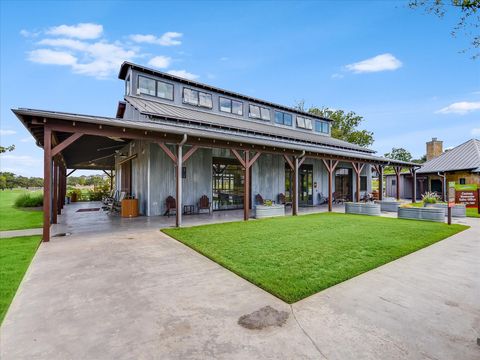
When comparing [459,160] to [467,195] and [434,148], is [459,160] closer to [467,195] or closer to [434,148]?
[434,148]

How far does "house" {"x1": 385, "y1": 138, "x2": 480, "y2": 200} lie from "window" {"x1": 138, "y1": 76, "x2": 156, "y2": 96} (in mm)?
24369

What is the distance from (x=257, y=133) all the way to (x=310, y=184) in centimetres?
553

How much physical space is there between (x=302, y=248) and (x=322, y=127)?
1983 cm

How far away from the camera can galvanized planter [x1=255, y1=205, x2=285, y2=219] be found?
1093cm

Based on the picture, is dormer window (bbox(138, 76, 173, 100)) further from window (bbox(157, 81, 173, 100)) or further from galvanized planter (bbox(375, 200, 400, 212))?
galvanized planter (bbox(375, 200, 400, 212))

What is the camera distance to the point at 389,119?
3700 centimetres

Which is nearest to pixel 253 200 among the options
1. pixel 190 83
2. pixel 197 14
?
pixel 190 83

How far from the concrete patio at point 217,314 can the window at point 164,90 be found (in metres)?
11.0

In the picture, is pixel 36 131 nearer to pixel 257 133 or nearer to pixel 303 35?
pixel 257 133

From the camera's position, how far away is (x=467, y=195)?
14.2m

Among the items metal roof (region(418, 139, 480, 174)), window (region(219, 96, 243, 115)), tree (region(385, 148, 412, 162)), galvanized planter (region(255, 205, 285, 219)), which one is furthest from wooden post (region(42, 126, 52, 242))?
tree (region(385, 148, 412, 162))

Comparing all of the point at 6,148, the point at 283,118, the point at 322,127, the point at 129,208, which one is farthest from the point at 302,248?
the point at 6,148

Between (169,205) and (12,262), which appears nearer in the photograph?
(12,262)

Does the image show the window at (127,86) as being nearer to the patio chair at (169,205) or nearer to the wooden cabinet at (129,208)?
the wooden cabinet at (129,208)
